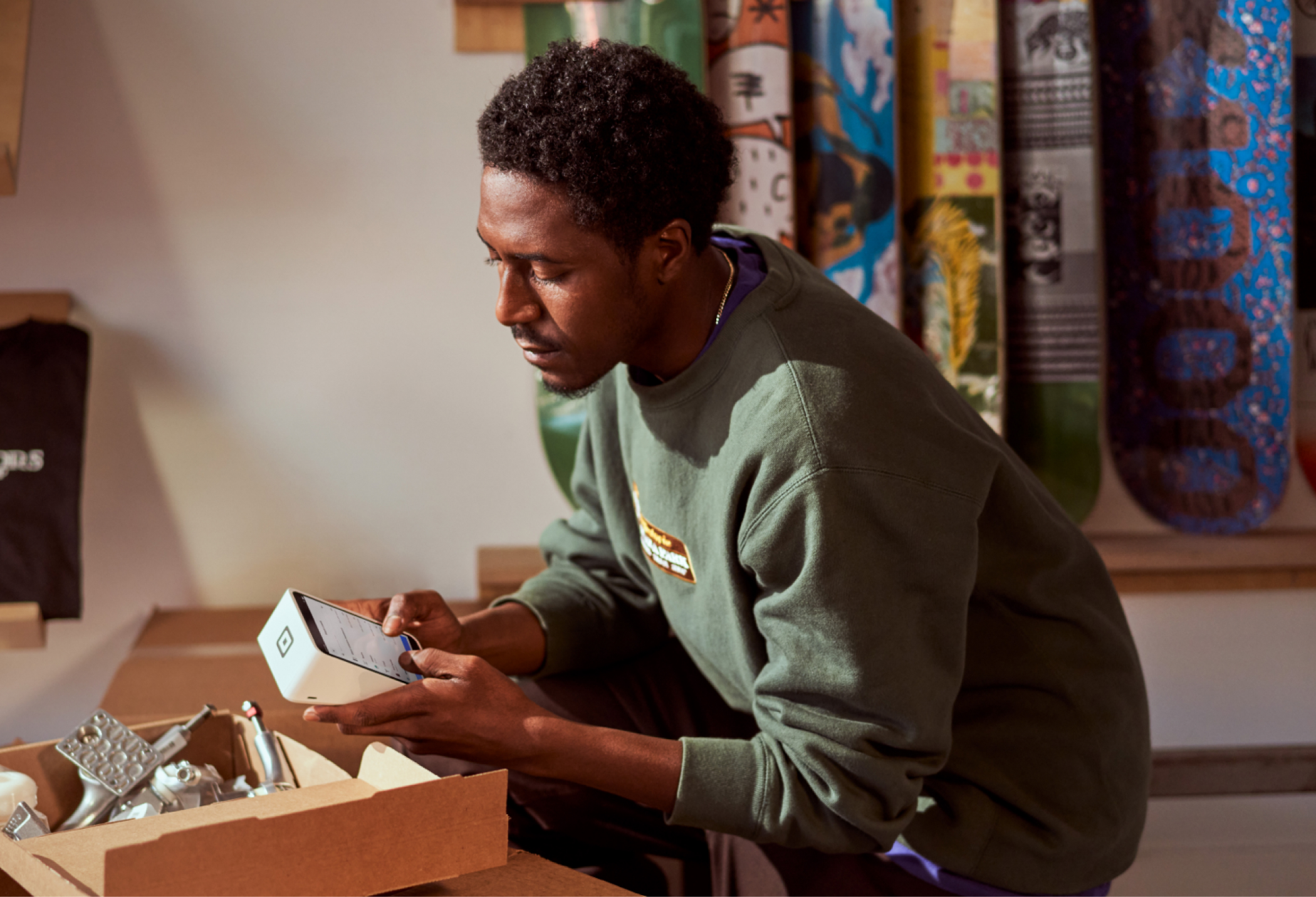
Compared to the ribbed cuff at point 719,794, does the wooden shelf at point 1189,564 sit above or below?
below

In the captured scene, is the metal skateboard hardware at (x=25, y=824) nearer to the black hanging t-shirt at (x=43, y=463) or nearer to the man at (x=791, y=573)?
the man at (x=791, y=573)

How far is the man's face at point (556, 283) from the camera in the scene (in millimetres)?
1023

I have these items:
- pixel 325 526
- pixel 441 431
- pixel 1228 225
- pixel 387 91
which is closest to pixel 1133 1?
pixel 1228 225

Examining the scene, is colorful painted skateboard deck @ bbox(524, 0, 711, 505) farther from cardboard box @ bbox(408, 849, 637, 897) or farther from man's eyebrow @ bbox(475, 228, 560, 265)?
cardboard box @ bbox(408, 849, 637, 897)

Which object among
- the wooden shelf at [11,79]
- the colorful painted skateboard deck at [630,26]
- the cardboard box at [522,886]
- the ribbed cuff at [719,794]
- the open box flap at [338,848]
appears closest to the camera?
the open box flap at [338,848]

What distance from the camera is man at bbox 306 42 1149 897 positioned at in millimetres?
1014

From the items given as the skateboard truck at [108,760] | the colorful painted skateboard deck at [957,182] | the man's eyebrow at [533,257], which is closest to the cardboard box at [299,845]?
the skateboard truck at [108,760]

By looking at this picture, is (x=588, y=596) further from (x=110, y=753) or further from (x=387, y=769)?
(x=110, y=753)

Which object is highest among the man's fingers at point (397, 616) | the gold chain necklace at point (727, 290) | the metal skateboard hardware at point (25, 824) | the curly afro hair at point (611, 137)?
the curly afro hair at point (611, 137)

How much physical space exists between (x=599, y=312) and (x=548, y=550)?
0.60 m

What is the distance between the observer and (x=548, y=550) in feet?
5.22

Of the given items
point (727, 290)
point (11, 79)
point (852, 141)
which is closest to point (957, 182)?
point (852, 141)

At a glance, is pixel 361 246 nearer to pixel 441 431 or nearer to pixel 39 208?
pixel 441 431

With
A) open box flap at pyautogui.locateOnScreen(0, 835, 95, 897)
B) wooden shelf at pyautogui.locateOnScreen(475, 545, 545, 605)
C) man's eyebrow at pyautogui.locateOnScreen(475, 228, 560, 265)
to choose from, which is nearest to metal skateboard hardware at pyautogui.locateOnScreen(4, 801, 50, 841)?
open box flap at pyautogui.locateOnScreen(0, 835, 95, 897)
